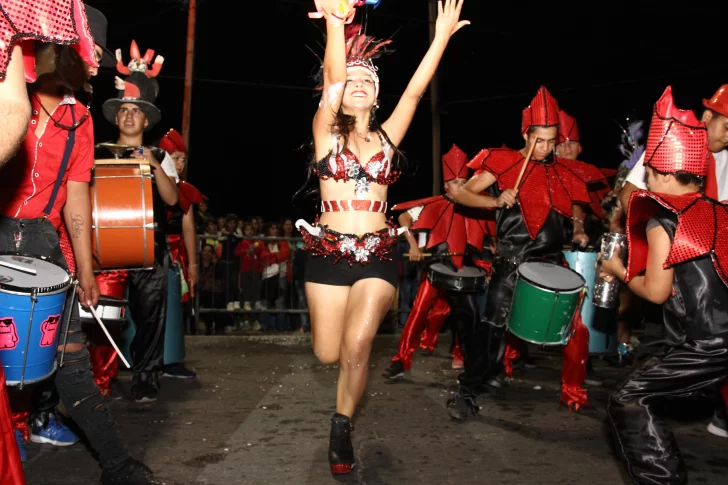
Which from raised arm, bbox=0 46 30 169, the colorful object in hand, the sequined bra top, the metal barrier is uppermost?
the colorful object in hand

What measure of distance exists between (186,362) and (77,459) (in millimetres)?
3670

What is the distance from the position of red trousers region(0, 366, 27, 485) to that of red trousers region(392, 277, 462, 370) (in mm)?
5241

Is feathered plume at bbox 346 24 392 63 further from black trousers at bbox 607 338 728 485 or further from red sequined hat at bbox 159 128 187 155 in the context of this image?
red sequined hat at bbox 159 128 187 155

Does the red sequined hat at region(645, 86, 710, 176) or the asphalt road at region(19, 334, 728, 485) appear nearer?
the red sequined hat at region(645, 86, 710, 176)

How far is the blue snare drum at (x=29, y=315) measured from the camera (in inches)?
125

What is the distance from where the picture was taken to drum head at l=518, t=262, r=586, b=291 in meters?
5.23

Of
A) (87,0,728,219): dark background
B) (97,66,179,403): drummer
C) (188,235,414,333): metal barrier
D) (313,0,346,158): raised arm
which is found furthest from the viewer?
(87,0,728,219): dark background

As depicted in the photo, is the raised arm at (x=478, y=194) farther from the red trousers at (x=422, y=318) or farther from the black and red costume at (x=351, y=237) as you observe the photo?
the red trousers at (x=422, y=318)

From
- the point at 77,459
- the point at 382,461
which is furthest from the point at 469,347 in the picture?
the point at 77,459

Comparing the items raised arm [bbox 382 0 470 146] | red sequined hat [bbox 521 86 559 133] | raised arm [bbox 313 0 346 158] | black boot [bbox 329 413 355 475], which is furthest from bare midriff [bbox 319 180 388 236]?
red sequined hat [bbox 521 86 559 133]

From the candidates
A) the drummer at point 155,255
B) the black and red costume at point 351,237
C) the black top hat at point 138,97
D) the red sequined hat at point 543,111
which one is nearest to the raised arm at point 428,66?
the black and red costume at point 351,237

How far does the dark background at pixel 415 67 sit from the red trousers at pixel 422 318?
10956mm

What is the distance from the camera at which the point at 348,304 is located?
14.1 feet

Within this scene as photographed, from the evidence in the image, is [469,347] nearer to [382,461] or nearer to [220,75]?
[382,461]
